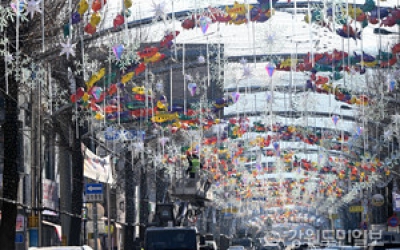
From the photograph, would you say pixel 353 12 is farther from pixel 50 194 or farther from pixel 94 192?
pixel 50 194

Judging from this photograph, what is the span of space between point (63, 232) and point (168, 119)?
40.9 ft

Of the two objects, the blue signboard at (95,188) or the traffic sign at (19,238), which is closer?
the traffic sign at (19,238)

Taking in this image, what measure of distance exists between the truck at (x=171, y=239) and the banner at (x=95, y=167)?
186 inches

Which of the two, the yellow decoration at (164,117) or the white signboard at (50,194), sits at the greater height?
the yellow decoration at (164,117)

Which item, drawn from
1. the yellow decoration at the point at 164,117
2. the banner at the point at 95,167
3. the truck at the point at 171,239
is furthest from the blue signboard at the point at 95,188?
the truck at the point at 171,239

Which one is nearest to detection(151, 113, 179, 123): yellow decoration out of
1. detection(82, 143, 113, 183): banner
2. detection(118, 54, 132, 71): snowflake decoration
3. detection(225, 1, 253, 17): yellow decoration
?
detection(82, 143, 113, 183): banner

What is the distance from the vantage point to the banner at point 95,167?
3626 centimetres

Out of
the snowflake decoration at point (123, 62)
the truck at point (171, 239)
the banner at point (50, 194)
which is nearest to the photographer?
the snowflake decoration at point (123, 62)

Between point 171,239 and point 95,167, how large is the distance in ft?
23.6

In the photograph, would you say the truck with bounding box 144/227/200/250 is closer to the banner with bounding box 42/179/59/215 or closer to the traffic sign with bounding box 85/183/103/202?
the traffic sign with bounding box 85/183/103/202

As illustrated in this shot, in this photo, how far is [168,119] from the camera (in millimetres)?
38688

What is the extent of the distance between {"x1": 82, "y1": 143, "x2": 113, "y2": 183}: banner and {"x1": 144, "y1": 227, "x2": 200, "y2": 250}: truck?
4.72 meters

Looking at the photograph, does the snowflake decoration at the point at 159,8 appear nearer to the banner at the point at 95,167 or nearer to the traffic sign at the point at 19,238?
→ the banner at the point at 95,167

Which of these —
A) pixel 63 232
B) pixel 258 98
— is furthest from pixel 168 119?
pixel 258 98
